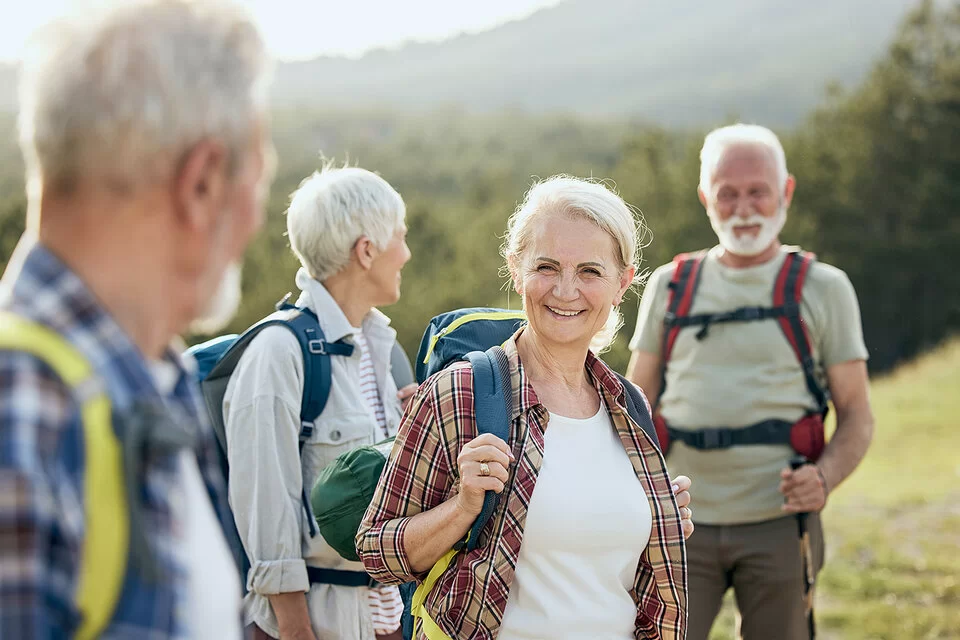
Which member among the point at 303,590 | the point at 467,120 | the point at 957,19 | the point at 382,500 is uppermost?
the point at 467,120

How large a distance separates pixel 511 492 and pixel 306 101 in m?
104

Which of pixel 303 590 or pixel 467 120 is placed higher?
pixel 467 120

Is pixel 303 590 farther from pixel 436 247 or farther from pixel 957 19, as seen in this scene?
pixel 957 19

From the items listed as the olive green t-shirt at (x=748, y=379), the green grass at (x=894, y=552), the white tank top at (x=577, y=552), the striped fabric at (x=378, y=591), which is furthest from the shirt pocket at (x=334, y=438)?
the green grass at (x=894, y=552)

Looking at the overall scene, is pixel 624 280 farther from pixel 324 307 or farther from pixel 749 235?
pixel 749 235

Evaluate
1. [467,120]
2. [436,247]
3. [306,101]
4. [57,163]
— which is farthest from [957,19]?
[306,101]

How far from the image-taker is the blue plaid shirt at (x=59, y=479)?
3.20 feet

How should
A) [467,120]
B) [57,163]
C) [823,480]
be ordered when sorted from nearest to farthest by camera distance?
[57,163] → [823,480] → [467,120]

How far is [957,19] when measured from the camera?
35.1 m

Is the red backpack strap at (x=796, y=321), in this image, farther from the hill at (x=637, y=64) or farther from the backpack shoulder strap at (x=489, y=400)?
the hill at (x=637, y=64)

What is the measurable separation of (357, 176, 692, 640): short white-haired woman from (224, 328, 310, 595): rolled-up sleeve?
1.76 ft

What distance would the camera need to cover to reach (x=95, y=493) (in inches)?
40.7

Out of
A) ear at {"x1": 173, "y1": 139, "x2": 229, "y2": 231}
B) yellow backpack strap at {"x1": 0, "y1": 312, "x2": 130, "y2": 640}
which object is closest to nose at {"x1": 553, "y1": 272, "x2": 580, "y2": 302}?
ear at {"x1": 173, "y1": 139, "x2": 229, "y2": 231}

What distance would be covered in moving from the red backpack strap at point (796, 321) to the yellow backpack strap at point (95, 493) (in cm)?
323
